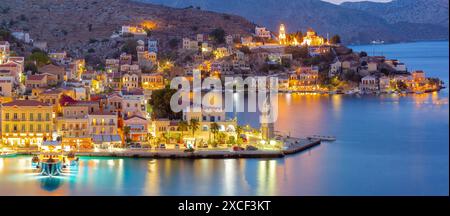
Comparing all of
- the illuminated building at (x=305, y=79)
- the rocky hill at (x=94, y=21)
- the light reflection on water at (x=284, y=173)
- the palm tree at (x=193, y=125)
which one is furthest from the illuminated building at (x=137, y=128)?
the rocky hill at (x=94, y=21)

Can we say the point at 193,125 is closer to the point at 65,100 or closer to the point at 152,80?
the point at 65,100

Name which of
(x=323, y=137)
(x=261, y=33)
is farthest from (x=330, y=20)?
(x=323, y=137)

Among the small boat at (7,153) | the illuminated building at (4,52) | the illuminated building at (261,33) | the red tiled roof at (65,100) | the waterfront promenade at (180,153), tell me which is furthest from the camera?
the illuminated building at (261,33)

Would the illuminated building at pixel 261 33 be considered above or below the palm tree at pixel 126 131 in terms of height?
above

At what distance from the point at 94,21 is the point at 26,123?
2314cm

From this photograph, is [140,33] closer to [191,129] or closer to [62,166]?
[191,129]

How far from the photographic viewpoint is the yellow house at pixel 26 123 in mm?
13867

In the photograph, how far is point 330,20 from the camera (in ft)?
304

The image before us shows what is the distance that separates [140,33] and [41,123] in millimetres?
19801

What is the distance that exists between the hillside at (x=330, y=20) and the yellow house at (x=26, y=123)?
233ft

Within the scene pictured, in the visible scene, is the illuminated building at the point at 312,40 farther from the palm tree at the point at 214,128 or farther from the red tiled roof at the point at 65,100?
the palm tree at the point at 214,128

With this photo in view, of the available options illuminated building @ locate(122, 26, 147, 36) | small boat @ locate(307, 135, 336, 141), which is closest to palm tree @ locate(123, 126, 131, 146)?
small boat @ locate(307, 135, 336, 141)

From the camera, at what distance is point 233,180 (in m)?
11.4

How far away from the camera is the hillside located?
292 ft
